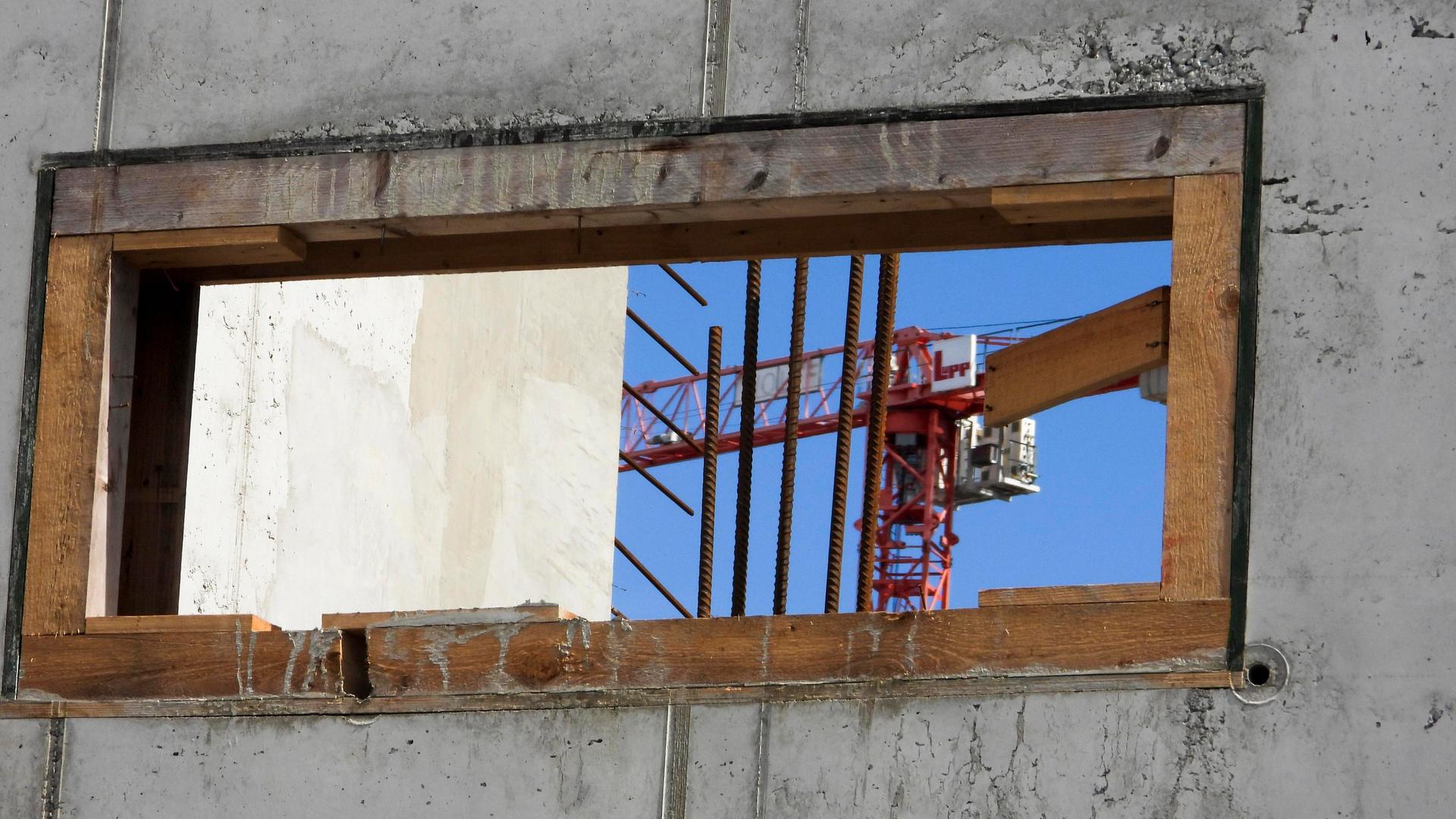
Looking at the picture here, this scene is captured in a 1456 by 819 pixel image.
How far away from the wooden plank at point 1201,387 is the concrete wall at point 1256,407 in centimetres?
9

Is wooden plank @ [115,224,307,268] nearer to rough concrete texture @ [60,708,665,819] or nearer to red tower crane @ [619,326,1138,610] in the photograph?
rough concrete texture @ [60,708,665,819]

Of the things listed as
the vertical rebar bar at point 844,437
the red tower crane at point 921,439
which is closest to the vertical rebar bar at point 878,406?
the vertical rebar bar at point 844,437

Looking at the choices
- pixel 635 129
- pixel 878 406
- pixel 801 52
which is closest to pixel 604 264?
pixel 635 129

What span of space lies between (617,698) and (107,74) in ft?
8.21

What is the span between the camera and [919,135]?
5887 millimetres

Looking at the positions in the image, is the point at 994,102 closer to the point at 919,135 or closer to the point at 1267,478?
the point at 919,135

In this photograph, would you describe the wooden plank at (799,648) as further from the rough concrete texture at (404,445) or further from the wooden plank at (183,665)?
the rough concrete texture at (404,445)

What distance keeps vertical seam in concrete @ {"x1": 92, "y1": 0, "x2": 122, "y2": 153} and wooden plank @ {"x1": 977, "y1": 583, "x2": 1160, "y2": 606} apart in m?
2.99

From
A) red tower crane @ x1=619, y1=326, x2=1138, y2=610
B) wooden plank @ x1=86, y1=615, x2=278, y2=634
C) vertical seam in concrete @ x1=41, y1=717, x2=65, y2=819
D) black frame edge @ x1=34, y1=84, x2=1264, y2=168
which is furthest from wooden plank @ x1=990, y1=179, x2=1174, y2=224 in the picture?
red tower crane @ x1=619, y1=326, x2=1138, y2=610

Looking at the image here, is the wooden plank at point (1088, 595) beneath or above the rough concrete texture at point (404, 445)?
beneath

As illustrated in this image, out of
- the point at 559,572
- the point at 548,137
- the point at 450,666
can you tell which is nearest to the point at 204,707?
the point at 450,666

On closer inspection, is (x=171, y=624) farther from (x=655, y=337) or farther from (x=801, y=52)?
(x=655, y=337)

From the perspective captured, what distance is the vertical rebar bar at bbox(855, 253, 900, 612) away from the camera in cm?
959

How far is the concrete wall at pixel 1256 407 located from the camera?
5.26m
